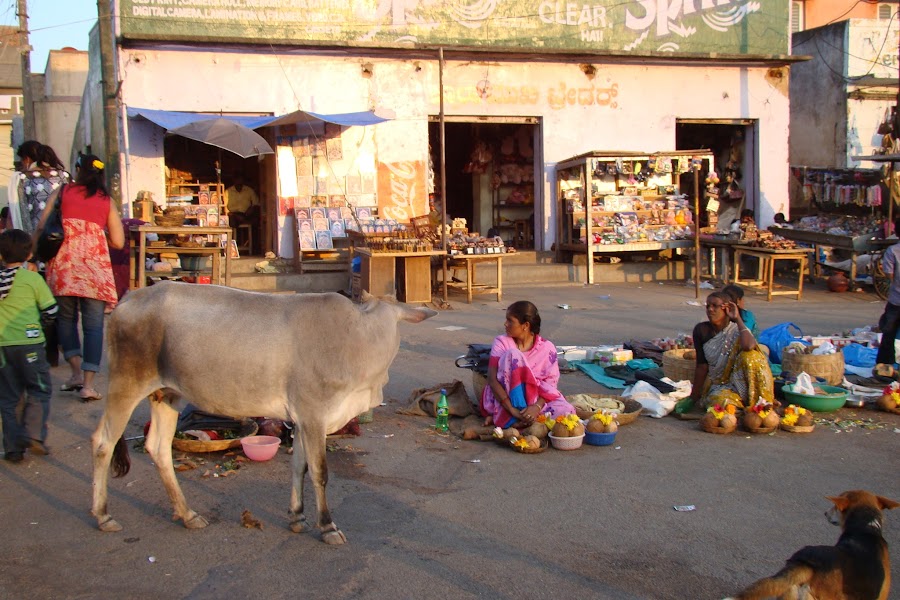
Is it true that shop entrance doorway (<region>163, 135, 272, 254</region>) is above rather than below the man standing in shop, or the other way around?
above

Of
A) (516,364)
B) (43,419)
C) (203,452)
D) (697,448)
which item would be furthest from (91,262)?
(697,448)

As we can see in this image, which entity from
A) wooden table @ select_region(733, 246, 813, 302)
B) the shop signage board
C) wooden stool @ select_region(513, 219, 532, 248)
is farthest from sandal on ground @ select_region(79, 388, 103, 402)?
wooden stool @ select_region(513, 219, 532, 248)

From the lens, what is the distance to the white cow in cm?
453

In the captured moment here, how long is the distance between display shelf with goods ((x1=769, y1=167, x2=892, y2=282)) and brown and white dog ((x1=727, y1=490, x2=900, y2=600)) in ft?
45.0

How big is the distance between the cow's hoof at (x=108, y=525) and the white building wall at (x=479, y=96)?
40.0ft

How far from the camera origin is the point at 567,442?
6.26 metres

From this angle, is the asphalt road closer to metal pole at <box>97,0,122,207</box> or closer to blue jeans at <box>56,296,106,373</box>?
blue jeans at <box>56,296,106,373</box>

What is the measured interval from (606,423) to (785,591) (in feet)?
11.0

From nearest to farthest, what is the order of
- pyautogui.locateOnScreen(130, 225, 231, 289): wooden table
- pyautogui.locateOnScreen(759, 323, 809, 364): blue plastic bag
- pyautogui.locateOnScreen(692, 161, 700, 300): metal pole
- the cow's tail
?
the cow's tail, pyautogui.locateOnScreen(759, 323, 809, 364): blue plastic bag, pyautogui.locateOnScreen(130, 225, 231, 289): wooden table, pyautogui.locateOnScreen(692, 161, 700, 300): metal pole

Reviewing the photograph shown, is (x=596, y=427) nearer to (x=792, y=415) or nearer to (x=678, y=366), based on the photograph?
(x=792, y=415)

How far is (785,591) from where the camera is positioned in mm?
3127

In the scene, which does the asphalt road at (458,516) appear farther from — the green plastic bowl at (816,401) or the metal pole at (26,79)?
the metal pole at (26,79)

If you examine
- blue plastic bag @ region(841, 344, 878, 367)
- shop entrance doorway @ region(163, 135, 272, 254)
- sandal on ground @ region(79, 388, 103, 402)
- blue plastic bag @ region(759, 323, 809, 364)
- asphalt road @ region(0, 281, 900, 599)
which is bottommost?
asphalt road @ region(0, 281, 900, 599)

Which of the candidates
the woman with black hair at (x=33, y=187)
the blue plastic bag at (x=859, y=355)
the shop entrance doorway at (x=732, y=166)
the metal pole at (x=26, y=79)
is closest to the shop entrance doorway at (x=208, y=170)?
the woman with black hair at (x=33, y=187)
